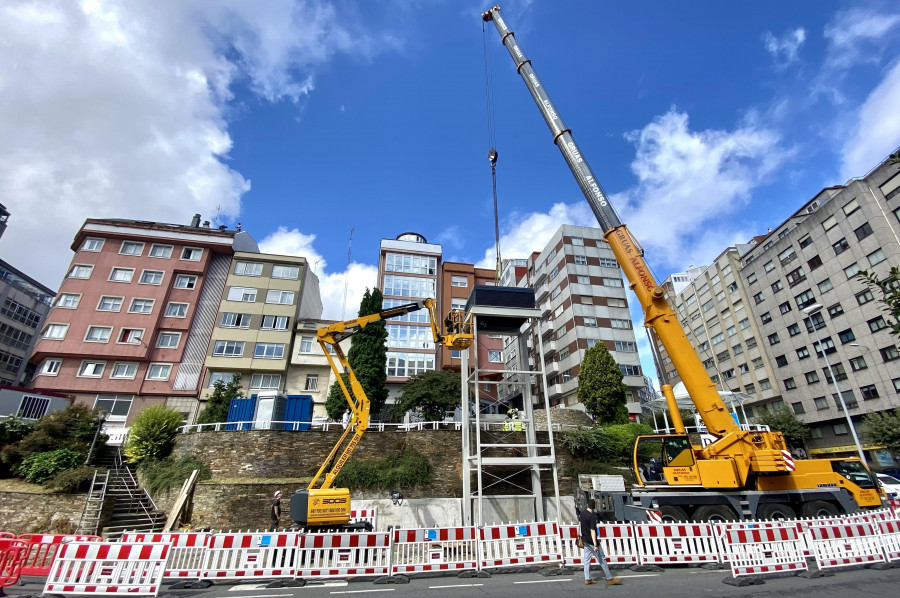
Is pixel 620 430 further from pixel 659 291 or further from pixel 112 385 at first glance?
pixel 112 385

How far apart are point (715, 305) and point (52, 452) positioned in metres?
66.0

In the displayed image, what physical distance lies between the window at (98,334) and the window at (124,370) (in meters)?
2.20

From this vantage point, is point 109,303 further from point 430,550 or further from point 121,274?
point 430,550

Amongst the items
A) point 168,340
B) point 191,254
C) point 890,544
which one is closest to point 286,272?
point 191,254

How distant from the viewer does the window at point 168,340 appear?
105ft

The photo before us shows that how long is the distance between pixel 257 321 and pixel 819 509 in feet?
117

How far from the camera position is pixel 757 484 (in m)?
13.5

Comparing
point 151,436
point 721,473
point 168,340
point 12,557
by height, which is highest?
point 168,340

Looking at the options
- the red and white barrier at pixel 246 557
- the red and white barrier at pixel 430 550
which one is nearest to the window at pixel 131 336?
the red and white barrier at pixel 246 557

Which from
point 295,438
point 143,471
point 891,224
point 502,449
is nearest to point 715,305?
point 891,224

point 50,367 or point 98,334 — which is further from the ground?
point 98,334

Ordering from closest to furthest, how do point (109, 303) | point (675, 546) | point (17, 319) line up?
point (675, 546) → point (109, 303) → point (17, 319)

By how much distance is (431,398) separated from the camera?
2859cm

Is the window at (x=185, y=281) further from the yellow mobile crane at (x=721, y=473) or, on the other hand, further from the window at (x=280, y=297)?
the yellow mobile crane at (x=721, y=473)
